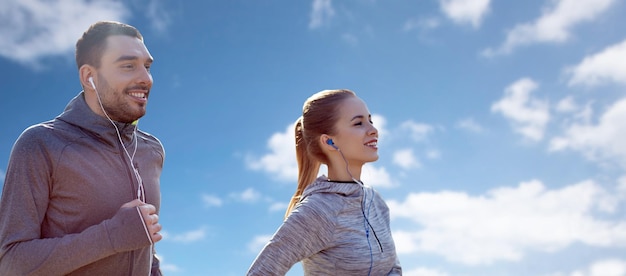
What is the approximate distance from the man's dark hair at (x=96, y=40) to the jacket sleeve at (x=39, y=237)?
724 mm

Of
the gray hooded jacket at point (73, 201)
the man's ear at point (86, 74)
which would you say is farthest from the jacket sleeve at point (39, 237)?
the man's ear at point (86, 74)

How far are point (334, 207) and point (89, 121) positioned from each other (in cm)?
186

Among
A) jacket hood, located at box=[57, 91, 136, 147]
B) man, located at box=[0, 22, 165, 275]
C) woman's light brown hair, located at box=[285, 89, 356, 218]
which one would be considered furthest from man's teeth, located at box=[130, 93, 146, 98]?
woman's light brown hair, located at box=[285, 89, 356, 218]

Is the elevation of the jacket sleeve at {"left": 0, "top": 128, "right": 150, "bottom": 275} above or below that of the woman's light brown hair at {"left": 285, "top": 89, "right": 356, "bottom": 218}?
below

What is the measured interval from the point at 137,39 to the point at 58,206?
1.11 m

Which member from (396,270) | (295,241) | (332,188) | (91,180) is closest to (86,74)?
(91,180)

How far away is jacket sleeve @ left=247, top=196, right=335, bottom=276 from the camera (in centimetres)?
439

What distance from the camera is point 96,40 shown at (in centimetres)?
380

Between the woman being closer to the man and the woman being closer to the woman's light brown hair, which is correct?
the woman's light brown hair

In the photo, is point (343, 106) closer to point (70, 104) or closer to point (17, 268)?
point (70, 104)

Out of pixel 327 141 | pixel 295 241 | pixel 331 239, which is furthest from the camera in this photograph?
pixel 327 141

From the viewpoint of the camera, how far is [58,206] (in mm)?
3527

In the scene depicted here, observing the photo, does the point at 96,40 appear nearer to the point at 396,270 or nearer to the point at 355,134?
the point at 355,134

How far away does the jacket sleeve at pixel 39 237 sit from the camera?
328 cm
